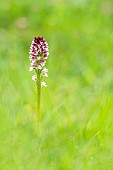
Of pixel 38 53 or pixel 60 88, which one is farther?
pixel 60 88

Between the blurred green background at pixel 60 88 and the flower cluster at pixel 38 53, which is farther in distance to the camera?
the flower cluster at pixel 38 53

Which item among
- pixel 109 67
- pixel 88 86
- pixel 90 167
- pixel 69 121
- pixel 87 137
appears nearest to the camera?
pixel 90 167

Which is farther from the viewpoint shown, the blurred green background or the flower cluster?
the flower cluster

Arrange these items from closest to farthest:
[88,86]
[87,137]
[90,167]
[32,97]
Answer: [90,167] < [87,137] < [32,97] < [88,86]

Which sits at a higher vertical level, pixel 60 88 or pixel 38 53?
pixel 60 88

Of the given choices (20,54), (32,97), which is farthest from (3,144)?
(20,54)

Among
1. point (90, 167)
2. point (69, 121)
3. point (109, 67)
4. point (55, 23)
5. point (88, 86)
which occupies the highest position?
point (55, 23)

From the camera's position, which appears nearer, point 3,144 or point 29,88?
point 3,144

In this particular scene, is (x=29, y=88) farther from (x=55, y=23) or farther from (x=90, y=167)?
(x=55, y=23)
